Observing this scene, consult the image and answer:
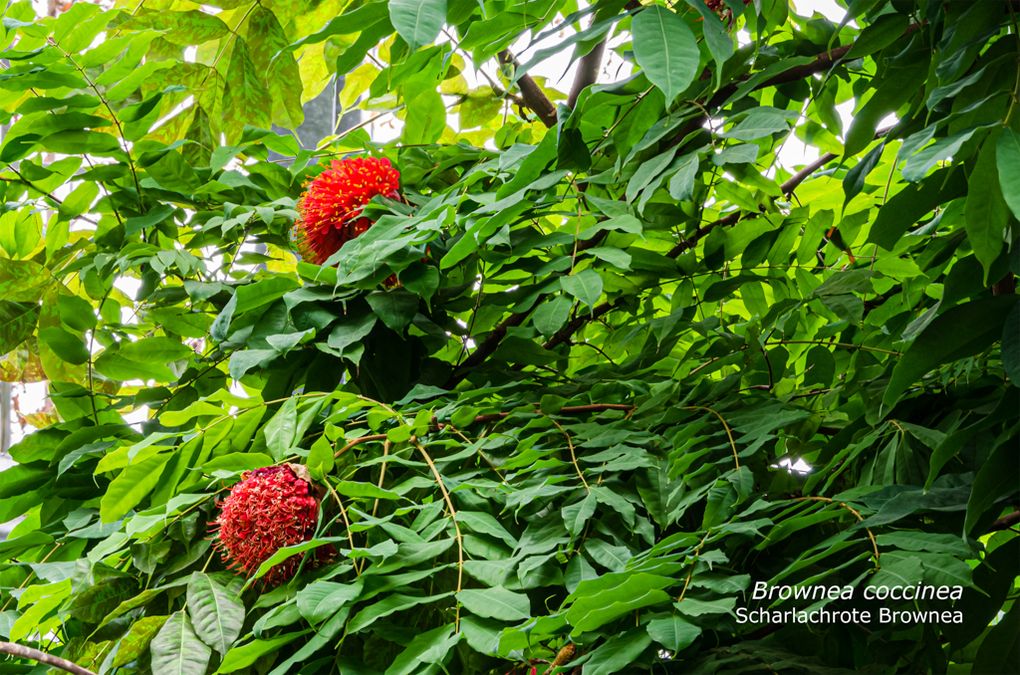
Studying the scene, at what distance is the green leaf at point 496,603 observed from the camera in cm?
52

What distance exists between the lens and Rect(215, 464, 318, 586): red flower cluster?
0.62m

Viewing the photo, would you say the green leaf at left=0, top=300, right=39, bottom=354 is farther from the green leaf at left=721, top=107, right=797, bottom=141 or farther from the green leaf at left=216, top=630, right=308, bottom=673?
the green leaf at left=721, top=107, right=797, bottom=141

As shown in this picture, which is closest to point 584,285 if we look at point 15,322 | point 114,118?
point 114,118

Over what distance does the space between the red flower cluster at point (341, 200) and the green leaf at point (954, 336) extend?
1.67 feet

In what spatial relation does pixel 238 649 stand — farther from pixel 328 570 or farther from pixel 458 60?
pixel 458 60

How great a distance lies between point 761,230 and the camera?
0.79 meters

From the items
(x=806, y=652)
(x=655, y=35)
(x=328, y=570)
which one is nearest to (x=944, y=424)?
(x=806, y=652)

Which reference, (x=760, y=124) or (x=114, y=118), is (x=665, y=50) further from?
(x=114, y=118)

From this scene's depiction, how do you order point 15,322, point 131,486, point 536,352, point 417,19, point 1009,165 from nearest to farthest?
point 1009,165 → point 417,19 → point 131,486 → point 536,352 → point 15,322

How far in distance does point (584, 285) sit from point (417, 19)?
0.80 feet

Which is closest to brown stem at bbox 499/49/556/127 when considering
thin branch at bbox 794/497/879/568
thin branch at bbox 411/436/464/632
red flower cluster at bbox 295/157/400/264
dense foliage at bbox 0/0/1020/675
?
dense foliage at bbox 0/0/1020/675

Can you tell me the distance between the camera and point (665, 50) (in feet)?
1.64

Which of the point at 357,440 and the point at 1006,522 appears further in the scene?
the point at 357,440

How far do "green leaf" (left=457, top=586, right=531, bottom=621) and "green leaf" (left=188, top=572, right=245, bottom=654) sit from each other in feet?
0.53
